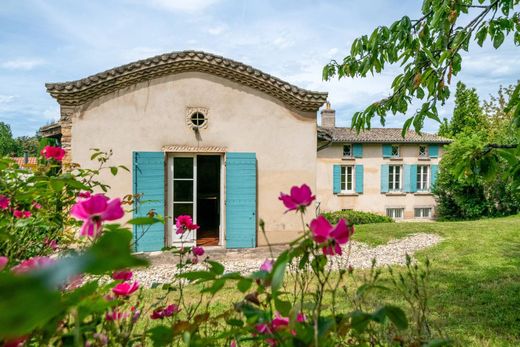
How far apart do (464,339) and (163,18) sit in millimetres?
4506

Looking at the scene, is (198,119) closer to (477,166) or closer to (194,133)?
(194,133)

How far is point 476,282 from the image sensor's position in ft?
17.7

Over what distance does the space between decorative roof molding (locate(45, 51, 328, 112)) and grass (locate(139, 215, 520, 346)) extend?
4.44m

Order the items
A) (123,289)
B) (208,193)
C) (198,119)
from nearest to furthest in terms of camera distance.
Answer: (123,289), (198,119), (208,193)

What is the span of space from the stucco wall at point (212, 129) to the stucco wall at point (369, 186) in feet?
33.6

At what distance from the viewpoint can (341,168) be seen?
1883 cm

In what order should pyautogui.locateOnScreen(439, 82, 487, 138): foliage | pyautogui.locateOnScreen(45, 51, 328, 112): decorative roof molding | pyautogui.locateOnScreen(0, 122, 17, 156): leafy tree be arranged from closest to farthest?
pyautogui.locateOnScreen(45, 51, 328, 112): decorative roof molding → pyautogui.locateOnScreen(439, 82, 487, 138): foliage → pyautogui.locateOnScreen(0, 122, 17, 156): leafy tree

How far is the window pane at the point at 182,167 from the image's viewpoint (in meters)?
7.80

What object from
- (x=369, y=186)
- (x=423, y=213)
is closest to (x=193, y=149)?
(x=369, y=186)

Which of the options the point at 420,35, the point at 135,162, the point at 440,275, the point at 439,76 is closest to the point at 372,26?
the point at 420,35

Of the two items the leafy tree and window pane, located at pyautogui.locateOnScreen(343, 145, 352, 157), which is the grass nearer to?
window pane, located at pyautogui.locateOnScreen(343, 145, 352, 157)

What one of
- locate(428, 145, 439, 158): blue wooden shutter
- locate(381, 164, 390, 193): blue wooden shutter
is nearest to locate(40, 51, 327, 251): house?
locate(381, 164, 390, 193): blue wooden shutter

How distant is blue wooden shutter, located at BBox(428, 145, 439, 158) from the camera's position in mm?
19797

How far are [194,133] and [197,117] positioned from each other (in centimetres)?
39
